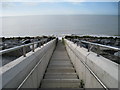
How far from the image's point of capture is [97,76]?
259 centimetres

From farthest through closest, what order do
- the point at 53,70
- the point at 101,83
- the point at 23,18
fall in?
1. the point at 23,18
2. the point at 53,70
3. the point at 101,83

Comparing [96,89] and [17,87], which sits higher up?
[17,87]

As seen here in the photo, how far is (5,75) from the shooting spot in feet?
6.52

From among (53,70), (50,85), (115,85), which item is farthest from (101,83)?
(53,70)

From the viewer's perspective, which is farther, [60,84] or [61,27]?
[61,27]

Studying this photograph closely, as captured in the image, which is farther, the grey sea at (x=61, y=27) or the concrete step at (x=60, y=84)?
the grey sea at (x=61, y=27)

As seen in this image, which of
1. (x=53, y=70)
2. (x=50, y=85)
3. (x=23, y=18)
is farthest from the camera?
(x=23, y=18)

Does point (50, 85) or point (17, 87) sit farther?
point (50, 85)

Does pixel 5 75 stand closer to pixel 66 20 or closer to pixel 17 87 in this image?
pixel 17 87

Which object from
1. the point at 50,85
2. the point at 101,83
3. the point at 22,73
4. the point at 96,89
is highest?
the point at 22,73

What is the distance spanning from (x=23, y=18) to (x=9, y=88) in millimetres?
149868

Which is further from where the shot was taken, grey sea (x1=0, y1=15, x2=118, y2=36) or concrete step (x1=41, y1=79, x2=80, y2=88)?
grey sea (x1=0, y1=15, x2=118, y2=36)

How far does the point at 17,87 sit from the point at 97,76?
1.45 m

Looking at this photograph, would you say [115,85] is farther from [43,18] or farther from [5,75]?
[43,18]
